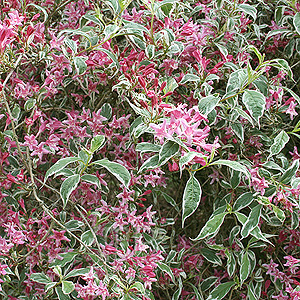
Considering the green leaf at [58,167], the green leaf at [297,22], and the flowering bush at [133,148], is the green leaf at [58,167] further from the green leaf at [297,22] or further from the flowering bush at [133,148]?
the green leaf at [297,22]

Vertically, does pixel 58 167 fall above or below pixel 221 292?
above

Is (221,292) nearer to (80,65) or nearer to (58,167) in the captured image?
(58,167)

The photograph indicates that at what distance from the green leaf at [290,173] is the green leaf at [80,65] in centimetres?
66

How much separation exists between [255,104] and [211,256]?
59cm

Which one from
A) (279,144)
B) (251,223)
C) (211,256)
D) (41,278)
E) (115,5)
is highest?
(115,5)

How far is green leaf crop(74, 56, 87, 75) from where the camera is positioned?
1.14 m

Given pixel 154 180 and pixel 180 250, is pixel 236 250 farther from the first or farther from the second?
pixel 154 180

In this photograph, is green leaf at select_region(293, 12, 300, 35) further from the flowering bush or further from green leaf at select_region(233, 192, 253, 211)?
green leaf at select_region(233, 192, 253, 211)

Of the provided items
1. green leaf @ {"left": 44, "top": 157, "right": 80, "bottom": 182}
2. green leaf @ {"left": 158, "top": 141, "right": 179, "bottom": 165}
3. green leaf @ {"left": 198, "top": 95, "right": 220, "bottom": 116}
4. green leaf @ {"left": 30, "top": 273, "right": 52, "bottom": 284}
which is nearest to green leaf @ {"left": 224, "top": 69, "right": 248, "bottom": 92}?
green leaf @ {"left": 198, "top": 95, "right": 220, "bottom": 116}

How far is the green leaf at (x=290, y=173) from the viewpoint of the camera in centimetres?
115

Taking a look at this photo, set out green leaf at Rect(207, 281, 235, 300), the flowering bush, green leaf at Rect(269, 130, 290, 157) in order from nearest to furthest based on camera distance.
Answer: the flowering bush, green leaf at Rect(269, 130, 290, 157), green leaf at Rect(207, 281, 235, 300)

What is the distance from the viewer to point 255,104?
41.3 inches

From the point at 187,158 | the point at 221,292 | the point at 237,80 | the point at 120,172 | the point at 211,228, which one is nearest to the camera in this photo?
the point at 187,158

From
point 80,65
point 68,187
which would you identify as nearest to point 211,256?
point 68,187
